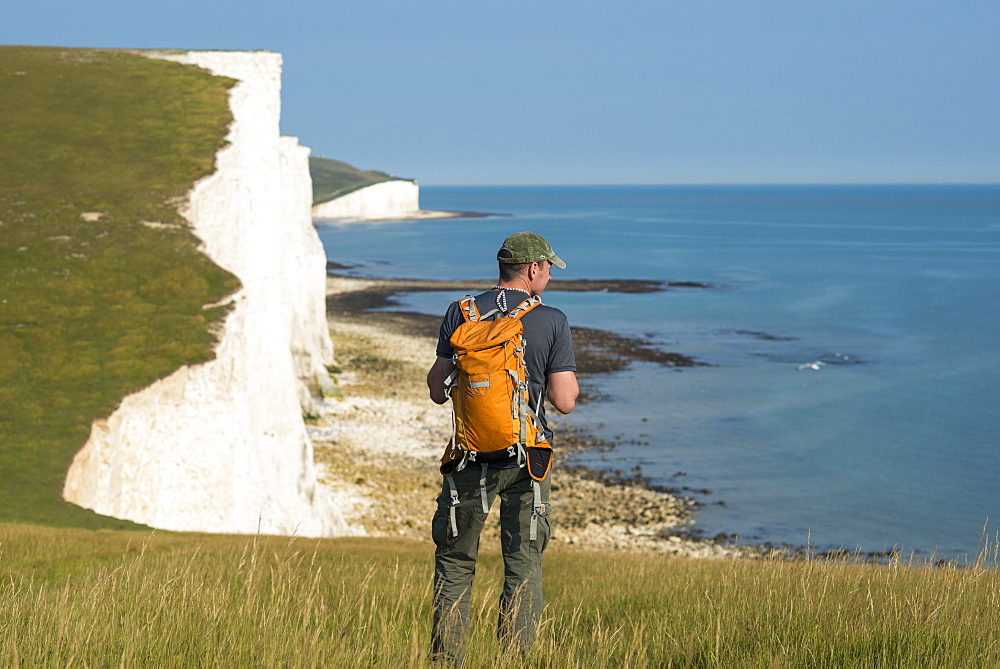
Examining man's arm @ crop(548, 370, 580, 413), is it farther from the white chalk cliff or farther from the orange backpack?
the white chalk cliff

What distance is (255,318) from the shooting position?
74.9 feet

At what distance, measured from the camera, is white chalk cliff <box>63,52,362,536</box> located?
680 inches

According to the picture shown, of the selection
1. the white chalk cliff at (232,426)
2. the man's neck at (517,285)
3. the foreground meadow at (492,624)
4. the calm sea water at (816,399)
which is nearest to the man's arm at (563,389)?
the man's neck at (517,285)

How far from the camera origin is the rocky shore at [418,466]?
24.4m

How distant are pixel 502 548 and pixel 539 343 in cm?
128

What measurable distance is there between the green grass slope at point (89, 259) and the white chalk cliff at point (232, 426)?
598 millimetres

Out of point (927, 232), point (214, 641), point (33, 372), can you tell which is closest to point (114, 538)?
point (33, 372)

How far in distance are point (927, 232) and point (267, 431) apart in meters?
183

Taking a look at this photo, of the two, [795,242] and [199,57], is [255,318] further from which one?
[795,242]

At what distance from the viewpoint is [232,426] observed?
19.4 metres

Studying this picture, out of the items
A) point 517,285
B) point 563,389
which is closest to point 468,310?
point 517,285

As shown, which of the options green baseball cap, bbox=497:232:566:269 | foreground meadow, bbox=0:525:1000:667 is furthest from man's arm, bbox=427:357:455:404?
foreground meadow, bbox=0:525:1000:667

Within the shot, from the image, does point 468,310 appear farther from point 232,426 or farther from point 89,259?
point 89,259

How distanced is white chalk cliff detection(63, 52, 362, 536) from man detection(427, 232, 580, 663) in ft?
35.8
